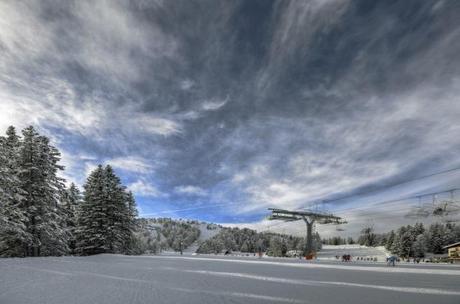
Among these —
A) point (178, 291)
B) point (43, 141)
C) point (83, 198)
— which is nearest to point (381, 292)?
point (178, 291)

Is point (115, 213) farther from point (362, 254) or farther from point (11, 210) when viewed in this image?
point (362, 254)

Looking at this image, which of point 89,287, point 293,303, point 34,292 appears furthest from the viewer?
point 89,287

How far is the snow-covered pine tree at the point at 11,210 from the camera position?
981 inches

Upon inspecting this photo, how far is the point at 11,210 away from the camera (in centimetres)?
2642

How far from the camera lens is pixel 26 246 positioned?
30234mm

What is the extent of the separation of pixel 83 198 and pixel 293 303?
38943mm

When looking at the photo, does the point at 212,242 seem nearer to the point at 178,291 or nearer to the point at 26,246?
the point at 26,246

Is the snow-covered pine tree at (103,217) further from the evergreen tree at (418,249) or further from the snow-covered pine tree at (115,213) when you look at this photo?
the evergreen tree at (418,249)

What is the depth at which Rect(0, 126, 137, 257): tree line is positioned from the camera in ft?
89.0

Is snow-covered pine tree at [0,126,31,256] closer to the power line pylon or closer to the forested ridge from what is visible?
the forested ridge

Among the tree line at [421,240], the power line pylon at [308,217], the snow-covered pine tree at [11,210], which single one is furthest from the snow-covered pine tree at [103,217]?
the tree line at [421,240]

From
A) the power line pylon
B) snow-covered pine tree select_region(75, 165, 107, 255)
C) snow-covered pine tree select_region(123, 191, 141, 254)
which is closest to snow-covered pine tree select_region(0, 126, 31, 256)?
snow-covered pine tree select_region(75, 165, 107, 255)

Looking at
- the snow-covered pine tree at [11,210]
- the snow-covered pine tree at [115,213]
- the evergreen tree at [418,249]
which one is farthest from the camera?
the evergreen tree at [418,249]

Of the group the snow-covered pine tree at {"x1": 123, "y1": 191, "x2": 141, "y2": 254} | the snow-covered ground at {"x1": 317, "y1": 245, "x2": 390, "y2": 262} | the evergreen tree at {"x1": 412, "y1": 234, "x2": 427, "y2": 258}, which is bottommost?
the snow-covered ground at {"x1": 317, "y1": 245, "x2": 390, "y2": 262}
